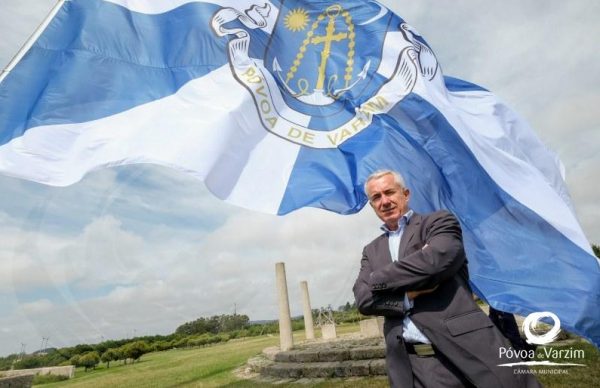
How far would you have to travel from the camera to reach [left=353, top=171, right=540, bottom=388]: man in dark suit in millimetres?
1830

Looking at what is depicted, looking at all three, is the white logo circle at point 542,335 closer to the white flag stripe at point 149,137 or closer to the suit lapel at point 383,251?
the suit lapel at point 383,251

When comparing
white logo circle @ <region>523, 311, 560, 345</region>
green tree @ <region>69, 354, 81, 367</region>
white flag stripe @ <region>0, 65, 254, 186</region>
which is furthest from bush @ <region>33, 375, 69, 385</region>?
white logo circle @ <region>523, 311, 560, 345</region>


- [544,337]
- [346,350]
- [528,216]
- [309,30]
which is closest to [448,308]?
[544,337]

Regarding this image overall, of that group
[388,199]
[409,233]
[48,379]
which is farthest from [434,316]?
[48,379]

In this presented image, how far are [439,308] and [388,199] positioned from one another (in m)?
0.75

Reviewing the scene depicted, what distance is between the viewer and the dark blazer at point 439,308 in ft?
5.97

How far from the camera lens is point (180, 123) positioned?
380 centimetres

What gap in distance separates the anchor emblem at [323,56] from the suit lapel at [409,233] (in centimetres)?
268

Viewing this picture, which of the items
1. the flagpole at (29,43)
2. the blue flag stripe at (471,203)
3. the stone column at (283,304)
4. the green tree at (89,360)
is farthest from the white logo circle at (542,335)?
the green tree at (89,360)

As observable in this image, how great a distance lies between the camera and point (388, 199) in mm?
2494

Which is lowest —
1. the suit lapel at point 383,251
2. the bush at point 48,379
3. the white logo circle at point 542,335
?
the bush at point 48,379

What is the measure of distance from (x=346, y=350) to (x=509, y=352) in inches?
346

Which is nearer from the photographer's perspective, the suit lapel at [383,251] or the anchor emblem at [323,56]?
the suit lapel at [383,251]

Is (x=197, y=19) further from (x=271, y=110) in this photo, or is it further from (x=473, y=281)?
(x=473, y=281)
